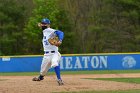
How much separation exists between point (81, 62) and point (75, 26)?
84.7 ft

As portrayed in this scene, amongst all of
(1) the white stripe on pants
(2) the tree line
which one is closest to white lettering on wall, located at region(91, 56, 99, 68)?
(1) the white stripe on pants

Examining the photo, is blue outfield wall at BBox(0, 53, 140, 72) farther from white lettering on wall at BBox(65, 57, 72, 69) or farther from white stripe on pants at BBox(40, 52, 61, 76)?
white stripe on pants at BBox(40, 52, 61, 76)

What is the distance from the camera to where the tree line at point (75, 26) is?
47531 millimetres

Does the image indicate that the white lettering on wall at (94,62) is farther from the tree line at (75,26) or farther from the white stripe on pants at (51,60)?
the tree line at (75,26)

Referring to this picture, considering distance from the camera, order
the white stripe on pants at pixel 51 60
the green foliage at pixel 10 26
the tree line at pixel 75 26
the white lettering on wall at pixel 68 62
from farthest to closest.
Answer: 1. the green foliage at pixel 10 26
2. the tree line at pixel 75 26
3. the white lettering on wall at pixel 68 62
4. the white stripe on pants at pixel 51 60

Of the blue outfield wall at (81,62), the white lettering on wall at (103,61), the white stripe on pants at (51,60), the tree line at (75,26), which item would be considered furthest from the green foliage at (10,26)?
the white stripe on pants at (51,60)

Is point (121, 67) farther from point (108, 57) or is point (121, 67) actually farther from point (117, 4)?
point (117, 4)

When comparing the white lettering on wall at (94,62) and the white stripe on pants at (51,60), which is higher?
the white stripe on pants at (51,60)

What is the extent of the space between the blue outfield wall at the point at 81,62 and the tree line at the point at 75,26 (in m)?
18.9

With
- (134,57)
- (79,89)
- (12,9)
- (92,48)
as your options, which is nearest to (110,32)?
(92,48)

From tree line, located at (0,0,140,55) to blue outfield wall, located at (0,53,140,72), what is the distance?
18861 mm

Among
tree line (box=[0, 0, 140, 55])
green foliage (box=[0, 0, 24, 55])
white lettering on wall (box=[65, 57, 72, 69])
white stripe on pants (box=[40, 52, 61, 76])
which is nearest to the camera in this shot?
white stripe on pants (box=[40, 52, 61, 76])

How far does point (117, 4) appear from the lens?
49.9 metres

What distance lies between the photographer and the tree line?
4753 centimetres
